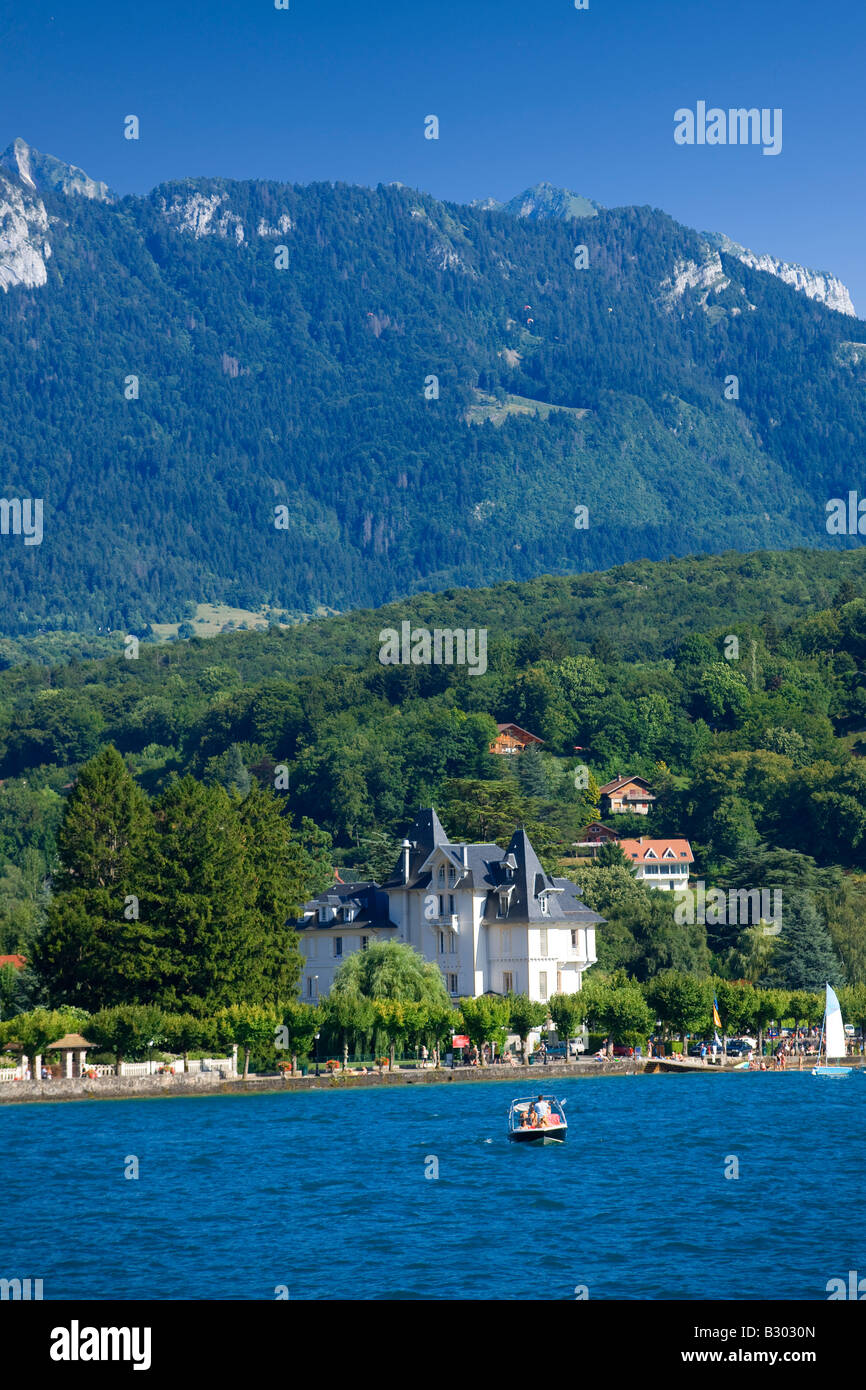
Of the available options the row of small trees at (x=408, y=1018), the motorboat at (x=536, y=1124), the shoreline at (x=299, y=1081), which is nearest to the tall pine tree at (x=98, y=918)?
the row of small trees at (x=408, y=1018)

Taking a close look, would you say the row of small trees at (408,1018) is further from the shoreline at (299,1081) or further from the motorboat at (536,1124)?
the motorboat at (536,1124)

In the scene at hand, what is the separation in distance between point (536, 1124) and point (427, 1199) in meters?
10.6

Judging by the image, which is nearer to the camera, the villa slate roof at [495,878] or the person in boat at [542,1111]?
the person in boat at [542,1111]

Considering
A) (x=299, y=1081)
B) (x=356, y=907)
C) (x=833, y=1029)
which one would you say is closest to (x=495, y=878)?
(x=356, y=907)

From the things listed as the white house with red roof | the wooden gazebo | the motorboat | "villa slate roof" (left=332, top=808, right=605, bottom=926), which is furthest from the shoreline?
the white house with red roof

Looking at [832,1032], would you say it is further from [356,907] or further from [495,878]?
[356,907]

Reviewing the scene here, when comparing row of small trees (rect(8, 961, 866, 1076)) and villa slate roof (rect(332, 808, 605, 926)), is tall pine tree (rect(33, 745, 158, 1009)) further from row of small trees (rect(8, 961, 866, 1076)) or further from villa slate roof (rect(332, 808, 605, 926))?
villa slate roof (rect(332, 808, 605, 926))

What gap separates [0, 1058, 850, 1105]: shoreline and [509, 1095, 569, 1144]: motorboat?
747 inches

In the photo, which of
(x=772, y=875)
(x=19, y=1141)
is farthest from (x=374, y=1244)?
(x=772, y=875)

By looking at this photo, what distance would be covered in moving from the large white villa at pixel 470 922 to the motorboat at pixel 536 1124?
123 feet

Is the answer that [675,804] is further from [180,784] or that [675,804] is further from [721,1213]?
[721,1213]

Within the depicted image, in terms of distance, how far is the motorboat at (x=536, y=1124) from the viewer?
196ft
